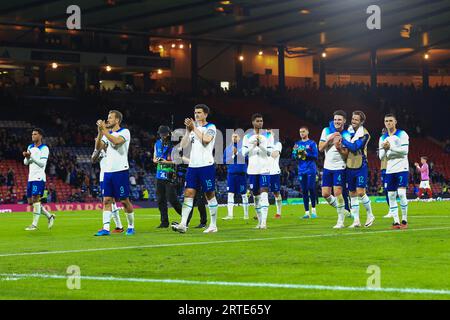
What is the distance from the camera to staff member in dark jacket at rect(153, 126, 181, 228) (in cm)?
2275

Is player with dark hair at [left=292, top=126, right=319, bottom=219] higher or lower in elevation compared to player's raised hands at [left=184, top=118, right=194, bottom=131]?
lower

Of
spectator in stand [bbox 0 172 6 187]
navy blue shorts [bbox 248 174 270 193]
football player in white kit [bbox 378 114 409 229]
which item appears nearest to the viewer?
football player in white kit [bbox 378 114 409 229]

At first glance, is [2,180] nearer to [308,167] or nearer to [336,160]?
[308,167]

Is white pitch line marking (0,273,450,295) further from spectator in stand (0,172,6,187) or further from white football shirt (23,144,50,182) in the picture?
spectator in stand (0,172,6,187)

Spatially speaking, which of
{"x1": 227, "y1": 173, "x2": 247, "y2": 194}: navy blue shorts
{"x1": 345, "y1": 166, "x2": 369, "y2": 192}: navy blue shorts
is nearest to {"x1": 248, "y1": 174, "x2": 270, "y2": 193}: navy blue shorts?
{"x1": 345, "y1": 166, "x2": 369, "y2": 192}: navy blue shorts

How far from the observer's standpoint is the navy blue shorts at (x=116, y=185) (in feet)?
66.7

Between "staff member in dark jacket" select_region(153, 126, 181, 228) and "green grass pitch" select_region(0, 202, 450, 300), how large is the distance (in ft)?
3.69

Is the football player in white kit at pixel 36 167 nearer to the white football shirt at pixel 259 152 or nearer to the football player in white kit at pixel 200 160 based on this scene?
the football player in white kit at pixel 200 160

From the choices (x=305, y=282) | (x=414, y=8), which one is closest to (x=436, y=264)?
(x=305, y=282)

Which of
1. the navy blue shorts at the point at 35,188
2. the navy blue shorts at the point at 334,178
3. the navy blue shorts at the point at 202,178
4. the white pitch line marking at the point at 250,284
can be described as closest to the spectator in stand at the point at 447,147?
the navy blue shorts at the point at 334,178

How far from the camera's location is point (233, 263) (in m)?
13.9
